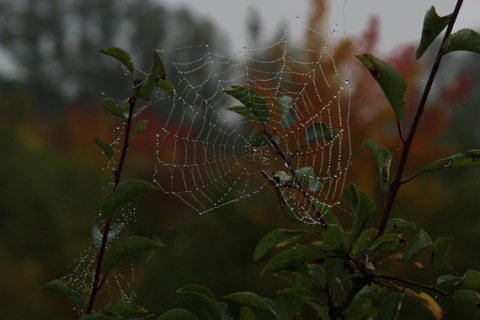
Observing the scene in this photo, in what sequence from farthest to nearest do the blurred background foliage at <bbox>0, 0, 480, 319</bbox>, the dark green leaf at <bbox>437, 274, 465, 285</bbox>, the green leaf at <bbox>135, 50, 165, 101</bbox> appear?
1. the blurred background foliage at <bbox>0, 0, 480, 319</bbox>
2. the dark green leaf at <bbox>437, 274, 465, 285</bbox>
3. the green leaf at <bbox>135, 50, 165, 101</bbox>

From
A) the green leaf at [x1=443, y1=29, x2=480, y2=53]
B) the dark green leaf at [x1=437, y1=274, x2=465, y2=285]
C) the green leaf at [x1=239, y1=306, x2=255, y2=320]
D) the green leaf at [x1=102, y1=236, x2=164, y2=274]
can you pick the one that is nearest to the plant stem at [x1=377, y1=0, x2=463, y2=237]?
the green leaf at [x1=443, y1=29, x2=480, y2=53]

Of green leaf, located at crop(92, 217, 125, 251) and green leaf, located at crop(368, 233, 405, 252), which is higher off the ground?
green leaf, located at crop(92, 217, 125, 251)

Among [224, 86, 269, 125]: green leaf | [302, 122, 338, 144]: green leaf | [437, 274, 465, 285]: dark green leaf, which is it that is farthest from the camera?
[302, 122, 338, 144]: green leaf

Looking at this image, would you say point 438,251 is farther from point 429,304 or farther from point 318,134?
point 318,134

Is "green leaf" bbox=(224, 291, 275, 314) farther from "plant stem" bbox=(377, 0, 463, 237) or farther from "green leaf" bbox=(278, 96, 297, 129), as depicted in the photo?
"green leaf" bbox=(278, 96, 297, 129)

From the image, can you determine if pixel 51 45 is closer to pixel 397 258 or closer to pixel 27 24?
pixel 27 24

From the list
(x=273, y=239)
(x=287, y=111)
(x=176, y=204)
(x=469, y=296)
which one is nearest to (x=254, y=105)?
(x=287, y=111)

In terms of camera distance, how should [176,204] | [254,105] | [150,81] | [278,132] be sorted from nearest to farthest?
[150,81]
[254,105]
[278,132]
[176,204]
